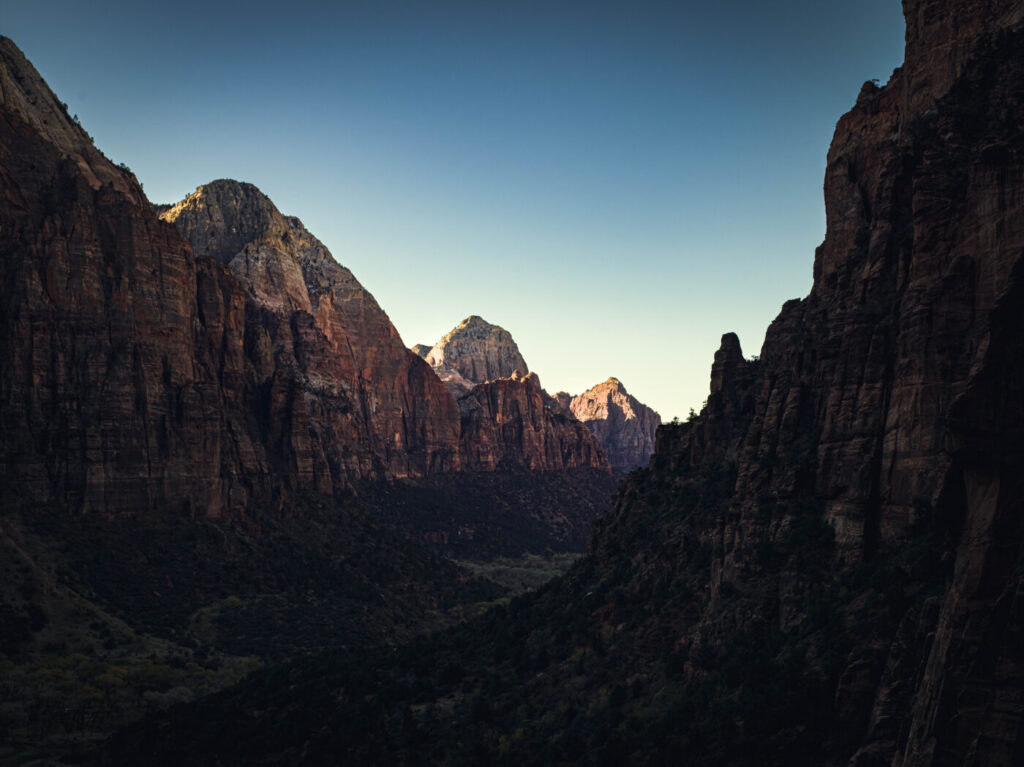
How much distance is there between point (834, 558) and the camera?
140 ft

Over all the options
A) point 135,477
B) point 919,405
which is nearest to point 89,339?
point 135,477

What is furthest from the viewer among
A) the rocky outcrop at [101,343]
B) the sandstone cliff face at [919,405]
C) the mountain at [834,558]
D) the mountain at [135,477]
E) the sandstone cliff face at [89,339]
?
the rocky outcrop at [101,343]

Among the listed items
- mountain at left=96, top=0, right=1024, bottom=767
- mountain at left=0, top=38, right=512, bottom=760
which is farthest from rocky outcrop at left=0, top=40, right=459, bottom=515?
mountain at left=96, top=0, right=1024, bottom=767

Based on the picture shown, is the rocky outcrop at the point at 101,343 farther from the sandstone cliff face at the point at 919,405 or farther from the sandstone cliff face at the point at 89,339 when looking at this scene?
the sandstone cliff face at the point at 919,405

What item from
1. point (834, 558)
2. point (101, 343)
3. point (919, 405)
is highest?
point (101, 343)

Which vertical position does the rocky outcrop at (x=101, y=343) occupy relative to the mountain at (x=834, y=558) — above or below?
above

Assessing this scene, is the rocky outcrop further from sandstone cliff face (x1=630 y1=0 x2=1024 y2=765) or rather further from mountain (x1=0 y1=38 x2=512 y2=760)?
sandstone cliff face (x1=630 y1=0 x2=1024 y2=765)

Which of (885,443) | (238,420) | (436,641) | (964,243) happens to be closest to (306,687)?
(436,641)

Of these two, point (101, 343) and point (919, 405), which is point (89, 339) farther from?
point (919, 405)

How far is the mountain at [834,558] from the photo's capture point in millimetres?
21484

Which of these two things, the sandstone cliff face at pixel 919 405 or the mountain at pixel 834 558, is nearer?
the sandstone cliff face at pixel 919 405

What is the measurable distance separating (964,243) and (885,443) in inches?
417

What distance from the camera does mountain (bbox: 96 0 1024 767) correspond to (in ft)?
70.5

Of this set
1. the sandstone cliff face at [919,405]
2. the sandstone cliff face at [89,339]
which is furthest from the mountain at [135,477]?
the sandstone cliff face at [919,405]
